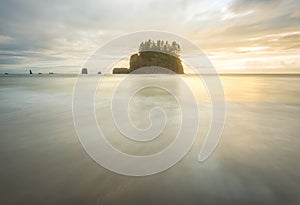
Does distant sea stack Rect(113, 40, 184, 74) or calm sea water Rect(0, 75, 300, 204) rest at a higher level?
distant sea stack Rect(113, 40, 184, 74)

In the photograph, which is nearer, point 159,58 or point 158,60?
point 158,60

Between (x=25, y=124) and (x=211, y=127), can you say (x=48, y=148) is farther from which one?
(x=211, y=127)

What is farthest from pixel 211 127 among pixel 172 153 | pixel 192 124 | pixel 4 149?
pixel 4 149

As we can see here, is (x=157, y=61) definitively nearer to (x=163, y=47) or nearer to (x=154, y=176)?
(x=163, y=47)

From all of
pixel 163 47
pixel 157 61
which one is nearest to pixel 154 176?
pixel 157 61

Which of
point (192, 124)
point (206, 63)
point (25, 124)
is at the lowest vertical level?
point (25, 124)

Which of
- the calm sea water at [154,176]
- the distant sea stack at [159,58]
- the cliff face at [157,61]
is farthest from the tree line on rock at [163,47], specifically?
the calm sea water at [154,176]

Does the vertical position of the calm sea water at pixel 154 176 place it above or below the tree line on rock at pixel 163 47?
below

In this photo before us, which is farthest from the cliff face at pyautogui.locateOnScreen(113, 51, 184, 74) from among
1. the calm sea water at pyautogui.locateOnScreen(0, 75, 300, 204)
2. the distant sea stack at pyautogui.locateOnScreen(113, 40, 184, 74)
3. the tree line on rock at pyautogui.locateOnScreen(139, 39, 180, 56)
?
the calm sea water at pyautogui.locateOnScreen(0, 75, 300, 204)

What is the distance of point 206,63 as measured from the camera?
5.67 m

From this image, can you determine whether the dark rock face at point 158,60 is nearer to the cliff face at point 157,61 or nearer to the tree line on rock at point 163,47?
the cliff face at point 157,61

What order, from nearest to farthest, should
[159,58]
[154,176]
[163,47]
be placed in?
[154,176] < [159,58] < [163,47]

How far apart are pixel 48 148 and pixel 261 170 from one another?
13.7ft

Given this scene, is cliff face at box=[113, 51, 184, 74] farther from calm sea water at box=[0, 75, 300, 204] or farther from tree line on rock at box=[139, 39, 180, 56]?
calm sea water at box=[0, 75, 300, 204]
